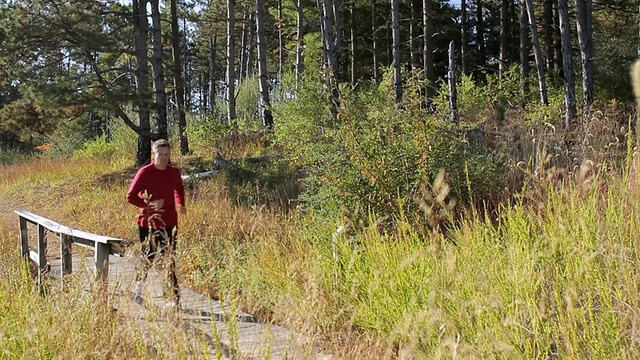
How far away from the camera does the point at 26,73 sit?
47.4ft

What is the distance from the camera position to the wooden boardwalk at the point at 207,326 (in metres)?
2.74

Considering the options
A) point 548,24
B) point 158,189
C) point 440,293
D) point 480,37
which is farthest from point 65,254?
point 480,37

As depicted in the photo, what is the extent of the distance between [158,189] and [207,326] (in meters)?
1.51

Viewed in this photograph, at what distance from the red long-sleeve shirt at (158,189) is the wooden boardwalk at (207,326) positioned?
0.81 meters

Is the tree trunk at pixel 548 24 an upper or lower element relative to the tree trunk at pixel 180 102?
upper

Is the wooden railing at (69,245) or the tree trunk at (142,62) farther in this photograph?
the tree trunk at (142,62)

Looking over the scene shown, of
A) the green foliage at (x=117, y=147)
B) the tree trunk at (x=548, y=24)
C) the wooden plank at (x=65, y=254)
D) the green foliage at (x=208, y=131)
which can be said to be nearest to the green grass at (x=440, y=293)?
the wooden plank at (x=65, y=254)

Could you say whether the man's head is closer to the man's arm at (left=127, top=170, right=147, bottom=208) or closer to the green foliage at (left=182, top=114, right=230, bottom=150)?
the man's arm at (left=127, top=170, right=147, bottom=208)

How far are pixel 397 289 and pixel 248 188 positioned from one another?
21.5 ft

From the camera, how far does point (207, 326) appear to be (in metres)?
4.50

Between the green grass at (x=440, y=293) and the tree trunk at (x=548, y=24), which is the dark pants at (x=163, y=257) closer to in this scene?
the green grass at (x=440, y=293)

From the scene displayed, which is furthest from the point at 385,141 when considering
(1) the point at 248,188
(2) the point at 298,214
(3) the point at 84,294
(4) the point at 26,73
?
(4) the point at 26,73

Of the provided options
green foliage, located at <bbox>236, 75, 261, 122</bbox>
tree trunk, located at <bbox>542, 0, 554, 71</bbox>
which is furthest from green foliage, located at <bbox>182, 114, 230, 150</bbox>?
tree trunk, located at <bbox>542, 0, 554, 71</bbox>

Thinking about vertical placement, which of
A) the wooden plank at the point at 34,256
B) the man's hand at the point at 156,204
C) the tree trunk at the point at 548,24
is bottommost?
the wooden plank at the point at 34,256
